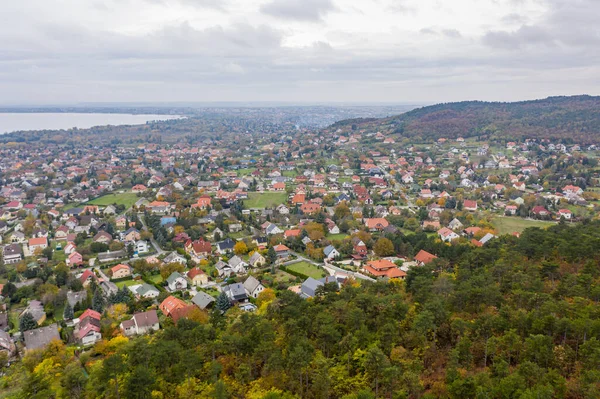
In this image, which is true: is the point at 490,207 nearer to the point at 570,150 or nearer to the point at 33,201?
the point at 570,150

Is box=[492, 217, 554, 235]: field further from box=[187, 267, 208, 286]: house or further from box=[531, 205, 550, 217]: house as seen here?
box=[187, 267, 208, 286]: house

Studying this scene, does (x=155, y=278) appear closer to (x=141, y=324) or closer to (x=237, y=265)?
(x=237, y=265)

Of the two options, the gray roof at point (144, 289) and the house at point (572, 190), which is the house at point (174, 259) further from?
the house at point (572, 190)

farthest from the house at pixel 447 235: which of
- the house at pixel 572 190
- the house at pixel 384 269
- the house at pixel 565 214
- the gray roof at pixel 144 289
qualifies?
the gray roof at pixel 144 289

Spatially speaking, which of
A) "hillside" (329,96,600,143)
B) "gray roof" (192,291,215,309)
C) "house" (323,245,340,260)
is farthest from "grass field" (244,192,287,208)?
"hillside" (329,96,600,143)

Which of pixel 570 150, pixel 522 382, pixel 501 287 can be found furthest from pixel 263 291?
pixel 570 150

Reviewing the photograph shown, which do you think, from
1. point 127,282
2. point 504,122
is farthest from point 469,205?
point 504,122
